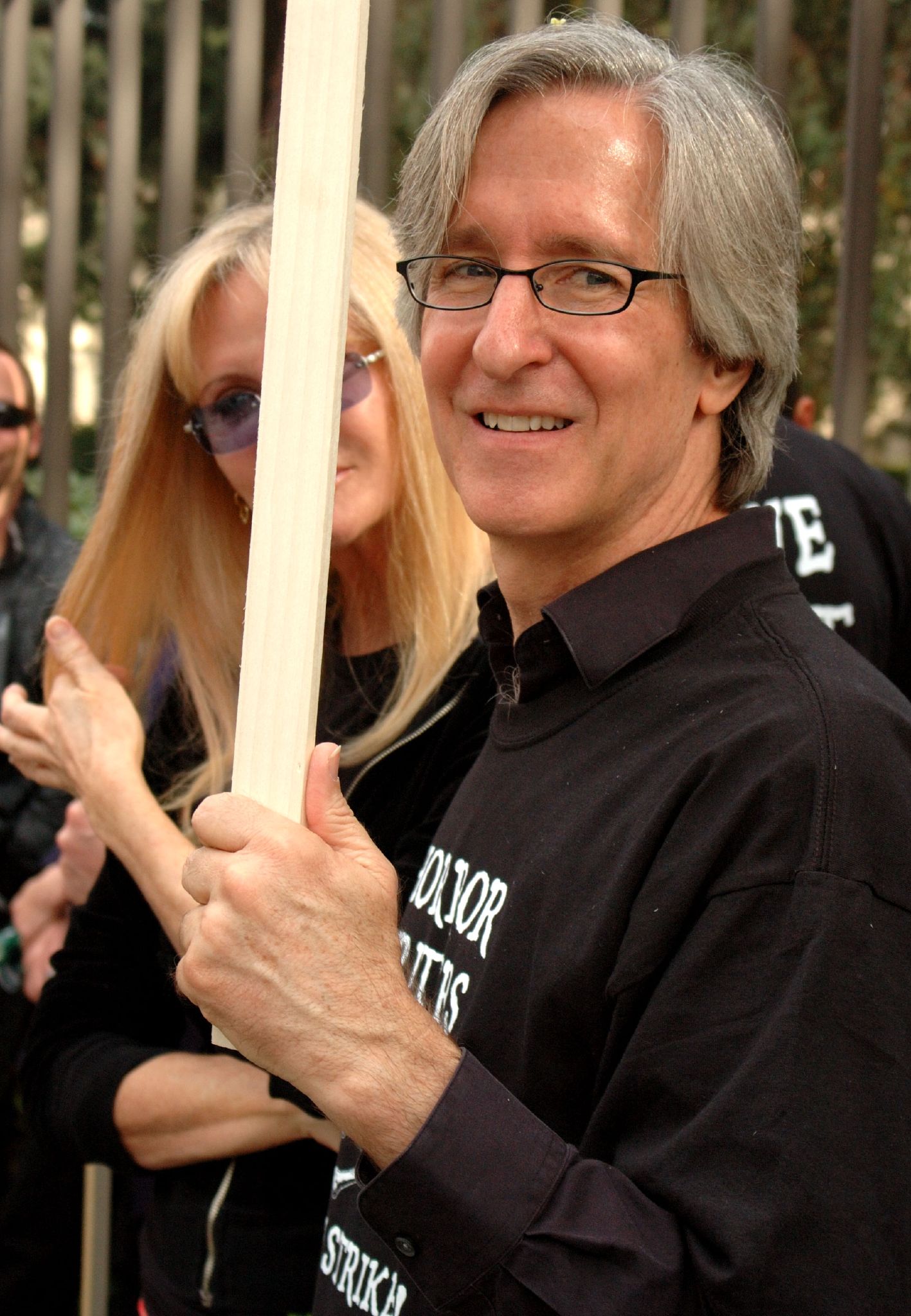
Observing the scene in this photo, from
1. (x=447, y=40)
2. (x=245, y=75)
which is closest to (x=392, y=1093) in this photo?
(x=447, y=40)

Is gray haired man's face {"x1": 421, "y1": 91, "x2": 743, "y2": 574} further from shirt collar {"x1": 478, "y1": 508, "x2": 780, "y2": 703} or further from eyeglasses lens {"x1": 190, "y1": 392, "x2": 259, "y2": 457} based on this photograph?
eyeglasses lens {"x1": 190, "y1": 392, "x2": 259, "y2": 457}

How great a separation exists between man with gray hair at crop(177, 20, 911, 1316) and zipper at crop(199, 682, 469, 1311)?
0.33 m

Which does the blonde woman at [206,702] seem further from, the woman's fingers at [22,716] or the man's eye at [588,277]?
the man's eye at [588,277]

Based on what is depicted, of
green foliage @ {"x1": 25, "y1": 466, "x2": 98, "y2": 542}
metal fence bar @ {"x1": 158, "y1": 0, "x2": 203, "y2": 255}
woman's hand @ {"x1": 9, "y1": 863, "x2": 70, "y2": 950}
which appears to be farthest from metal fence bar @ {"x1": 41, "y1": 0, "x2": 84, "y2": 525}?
woman's hand @ {"x1": 9, "y1": 863, "x2": 70, "y2": 950}

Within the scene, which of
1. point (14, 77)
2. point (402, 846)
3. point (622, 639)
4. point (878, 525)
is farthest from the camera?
point (14, 77)

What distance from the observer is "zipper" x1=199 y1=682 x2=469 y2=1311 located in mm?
1731

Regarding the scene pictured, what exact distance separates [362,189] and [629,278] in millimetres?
1726

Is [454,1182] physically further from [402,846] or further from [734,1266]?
[402,846]

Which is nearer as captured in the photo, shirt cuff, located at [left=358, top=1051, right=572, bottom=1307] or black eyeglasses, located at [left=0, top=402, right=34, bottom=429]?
shirt cuff, located at [left=358, top=1051, right=572, bottom=1307]

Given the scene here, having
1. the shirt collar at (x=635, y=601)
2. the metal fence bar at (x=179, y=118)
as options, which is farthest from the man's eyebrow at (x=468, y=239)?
the metal fence bar at (x=179, y=118)

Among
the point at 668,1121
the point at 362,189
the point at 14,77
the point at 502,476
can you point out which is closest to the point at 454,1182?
the point at 668,1121

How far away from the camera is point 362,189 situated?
279cm

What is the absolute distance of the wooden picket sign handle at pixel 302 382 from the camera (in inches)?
35.4

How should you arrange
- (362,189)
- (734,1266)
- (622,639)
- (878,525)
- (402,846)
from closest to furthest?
(734,1266), (622,639), (402,846), (878,525), (362,189)
